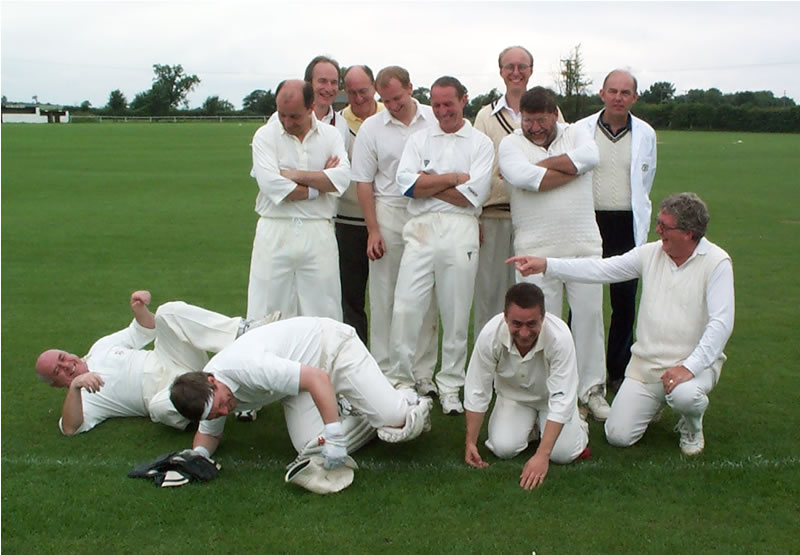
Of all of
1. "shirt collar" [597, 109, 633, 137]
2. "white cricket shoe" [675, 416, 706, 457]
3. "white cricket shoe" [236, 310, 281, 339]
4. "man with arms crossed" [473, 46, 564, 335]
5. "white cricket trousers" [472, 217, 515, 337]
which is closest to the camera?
"white cricket shoe" [675, 416, 706, 457]

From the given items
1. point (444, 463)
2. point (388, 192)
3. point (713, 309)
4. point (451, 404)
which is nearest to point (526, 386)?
point (444, 463)

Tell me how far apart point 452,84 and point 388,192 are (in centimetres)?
102

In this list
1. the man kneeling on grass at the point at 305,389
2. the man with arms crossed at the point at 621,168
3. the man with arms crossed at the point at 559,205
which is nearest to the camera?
the man kneeling on grass at the point at 305,389

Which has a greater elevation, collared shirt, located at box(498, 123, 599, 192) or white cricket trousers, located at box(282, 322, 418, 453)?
collared shirt, located at box(498, 123, 599, 192)

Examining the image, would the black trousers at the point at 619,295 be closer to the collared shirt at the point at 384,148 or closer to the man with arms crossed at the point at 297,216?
the collared shirt at the point at 384,148

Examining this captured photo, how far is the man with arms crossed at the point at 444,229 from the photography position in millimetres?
6406

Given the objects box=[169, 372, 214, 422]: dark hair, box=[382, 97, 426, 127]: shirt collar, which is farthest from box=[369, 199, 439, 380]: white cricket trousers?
box=[169, 372, 214, 422]: dark hair

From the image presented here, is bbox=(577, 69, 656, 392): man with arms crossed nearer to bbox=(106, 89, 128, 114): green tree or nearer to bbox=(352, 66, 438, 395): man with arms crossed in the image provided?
bbox=(352, 66, 438, 395): man with arms crossed

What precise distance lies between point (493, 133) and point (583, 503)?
10.5 ft

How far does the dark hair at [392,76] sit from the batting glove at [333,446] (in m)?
2.82

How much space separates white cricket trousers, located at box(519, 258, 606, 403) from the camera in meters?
6.39

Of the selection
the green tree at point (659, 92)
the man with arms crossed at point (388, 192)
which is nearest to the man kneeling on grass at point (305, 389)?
the man with arms crossed at point (388, 192)

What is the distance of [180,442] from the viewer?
597 centimetres

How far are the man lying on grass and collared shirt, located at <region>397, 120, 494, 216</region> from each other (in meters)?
1.40
